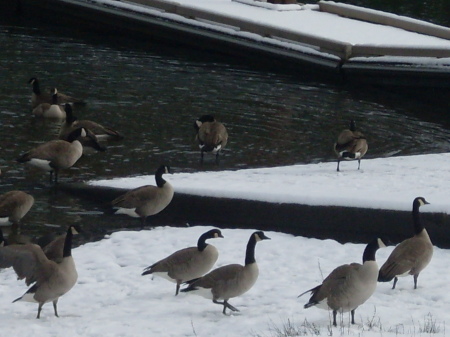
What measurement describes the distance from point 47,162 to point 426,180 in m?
5.83

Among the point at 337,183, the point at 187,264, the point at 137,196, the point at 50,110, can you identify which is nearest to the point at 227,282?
the point at 187,264

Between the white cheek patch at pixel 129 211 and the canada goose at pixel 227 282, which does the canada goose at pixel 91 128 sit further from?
the canada goose at pixel 227 282

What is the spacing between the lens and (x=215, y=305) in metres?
9.73

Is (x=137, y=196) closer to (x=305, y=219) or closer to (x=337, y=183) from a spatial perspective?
(x=305, y=219)

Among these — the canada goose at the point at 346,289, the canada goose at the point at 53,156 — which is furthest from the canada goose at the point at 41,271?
the canada goose at the point at 53,156

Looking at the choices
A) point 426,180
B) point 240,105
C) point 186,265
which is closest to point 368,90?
point 240,105

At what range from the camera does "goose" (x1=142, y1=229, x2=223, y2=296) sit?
9875 millimetres

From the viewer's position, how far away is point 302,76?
976 inches

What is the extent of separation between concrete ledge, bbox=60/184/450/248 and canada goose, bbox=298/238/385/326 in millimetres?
2779

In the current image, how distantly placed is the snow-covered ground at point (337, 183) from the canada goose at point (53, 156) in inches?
47.5

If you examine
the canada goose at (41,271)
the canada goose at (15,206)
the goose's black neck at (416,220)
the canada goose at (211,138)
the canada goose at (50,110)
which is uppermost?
the goose's black neck at (416,220)

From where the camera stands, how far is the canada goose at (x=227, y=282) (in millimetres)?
9289

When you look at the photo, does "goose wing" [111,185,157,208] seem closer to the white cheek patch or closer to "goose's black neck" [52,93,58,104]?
the white cheek patch

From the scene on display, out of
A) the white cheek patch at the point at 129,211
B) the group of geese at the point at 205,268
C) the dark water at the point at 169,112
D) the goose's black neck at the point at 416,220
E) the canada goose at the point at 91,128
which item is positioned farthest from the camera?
the canada goose at the point at 91,128
